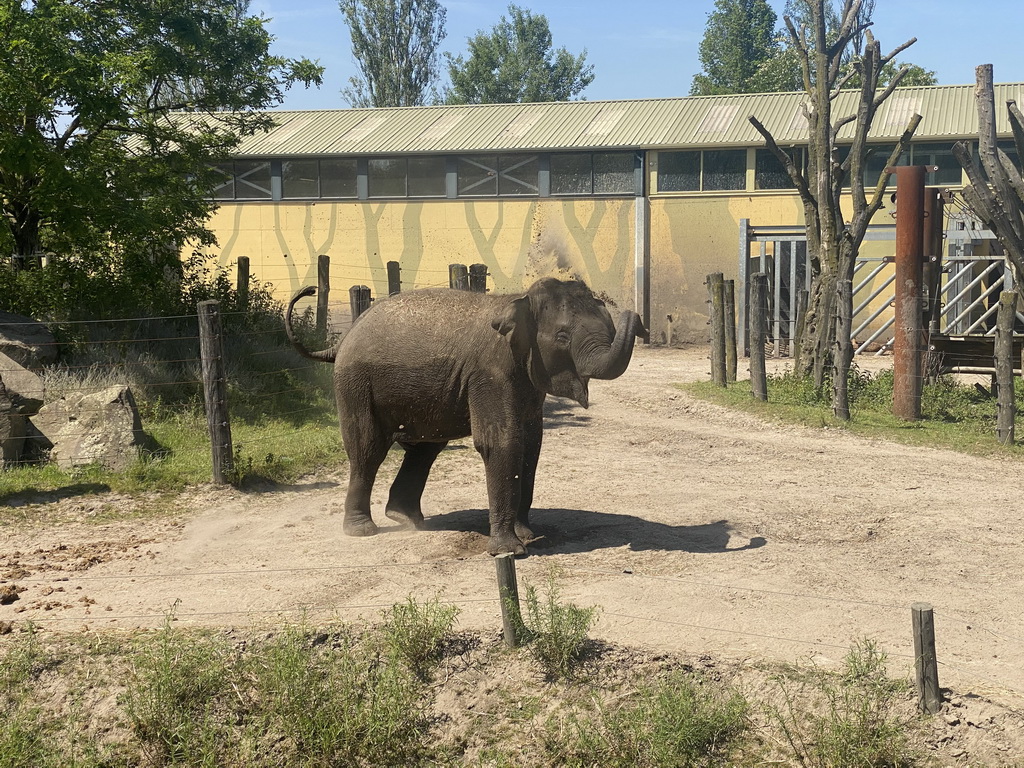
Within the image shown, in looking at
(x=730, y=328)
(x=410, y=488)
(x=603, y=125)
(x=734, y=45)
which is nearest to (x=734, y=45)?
(x=734, y=45)

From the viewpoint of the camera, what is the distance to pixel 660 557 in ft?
26.1

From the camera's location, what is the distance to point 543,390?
320 inches

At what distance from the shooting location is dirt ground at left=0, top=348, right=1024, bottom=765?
6441mm

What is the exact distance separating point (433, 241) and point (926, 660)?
2313cm

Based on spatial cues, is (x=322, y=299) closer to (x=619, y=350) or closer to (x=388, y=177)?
(x=388, y=177)

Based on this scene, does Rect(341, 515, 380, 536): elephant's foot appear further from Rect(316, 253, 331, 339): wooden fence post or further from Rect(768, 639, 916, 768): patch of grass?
Rect(316, 253, 331, 339): wooden fence post

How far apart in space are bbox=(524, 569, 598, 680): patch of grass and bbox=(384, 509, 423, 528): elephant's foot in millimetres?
2680

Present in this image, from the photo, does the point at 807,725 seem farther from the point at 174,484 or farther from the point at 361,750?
the point at 174,484

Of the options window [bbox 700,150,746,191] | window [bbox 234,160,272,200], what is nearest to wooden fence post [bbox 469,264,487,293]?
window [bbox 700,150,746,191]

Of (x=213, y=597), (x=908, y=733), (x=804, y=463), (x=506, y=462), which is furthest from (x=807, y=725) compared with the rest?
(x=804, y=463)

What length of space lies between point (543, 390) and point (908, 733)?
357 cm

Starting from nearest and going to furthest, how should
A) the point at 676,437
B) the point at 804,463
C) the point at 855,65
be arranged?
the point at 804,463
the point at 676,437
the point at 855,65

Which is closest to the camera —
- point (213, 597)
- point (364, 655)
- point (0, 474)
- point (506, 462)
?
point (364, 655)

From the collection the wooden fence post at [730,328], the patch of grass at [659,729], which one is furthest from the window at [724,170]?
the patch of grass at [659,729]
